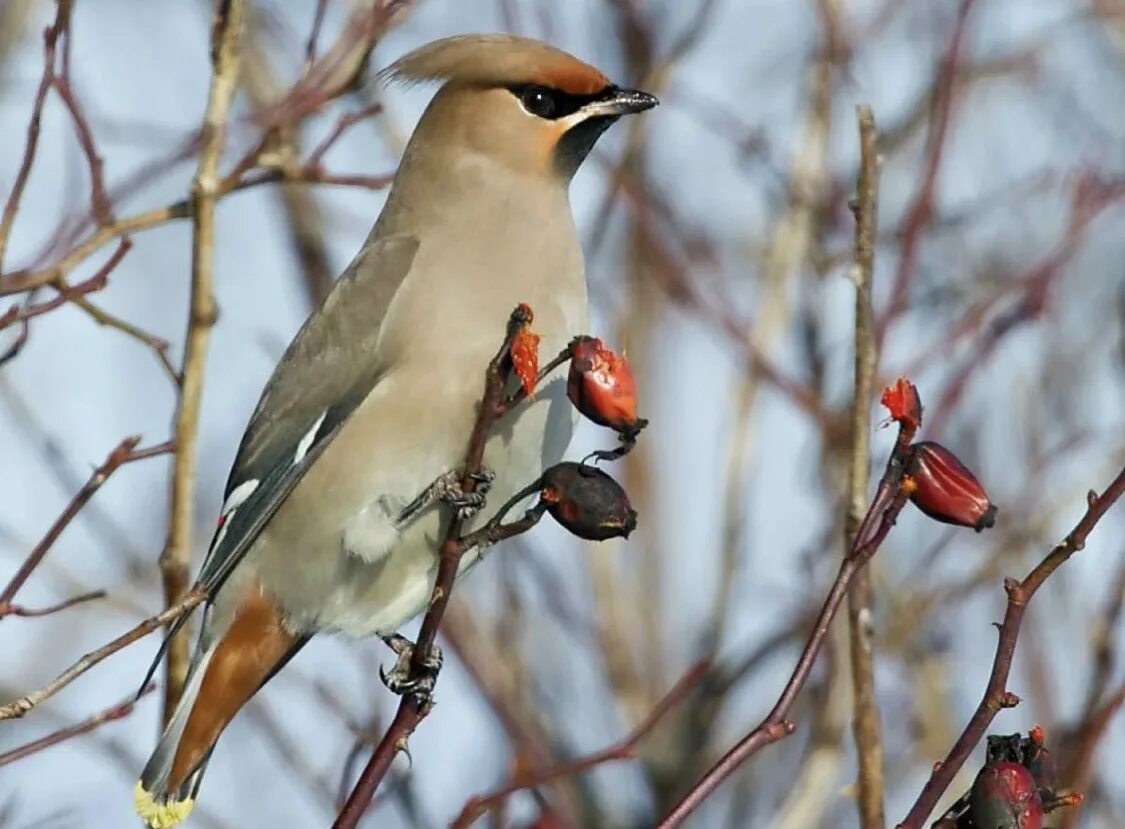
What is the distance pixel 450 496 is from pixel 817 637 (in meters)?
1.20

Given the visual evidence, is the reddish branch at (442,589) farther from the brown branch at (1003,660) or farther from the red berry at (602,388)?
the brown branch at (1003,660)

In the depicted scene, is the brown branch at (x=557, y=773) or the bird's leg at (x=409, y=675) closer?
the brown branch at (x=557, y=773)

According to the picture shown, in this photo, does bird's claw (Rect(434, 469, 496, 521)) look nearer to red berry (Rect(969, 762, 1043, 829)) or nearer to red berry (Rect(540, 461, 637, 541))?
red berry (Rect(540, 461, 637, 541))

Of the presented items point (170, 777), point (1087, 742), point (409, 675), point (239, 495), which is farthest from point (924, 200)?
point (170, 777)

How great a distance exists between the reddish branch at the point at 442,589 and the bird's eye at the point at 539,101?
1188mm

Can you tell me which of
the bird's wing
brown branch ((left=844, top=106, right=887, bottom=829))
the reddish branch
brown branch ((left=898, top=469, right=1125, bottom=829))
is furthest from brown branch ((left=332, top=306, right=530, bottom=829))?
the bird's wing

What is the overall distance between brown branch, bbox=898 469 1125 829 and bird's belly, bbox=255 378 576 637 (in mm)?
1384

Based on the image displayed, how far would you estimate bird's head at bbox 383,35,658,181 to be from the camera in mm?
3525

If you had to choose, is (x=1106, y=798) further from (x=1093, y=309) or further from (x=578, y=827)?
A: (x=1093, y=309)

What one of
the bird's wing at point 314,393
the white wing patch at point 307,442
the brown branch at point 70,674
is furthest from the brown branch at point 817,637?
the white wing patch at point 307,442

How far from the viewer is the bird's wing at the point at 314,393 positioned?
11.0 feet

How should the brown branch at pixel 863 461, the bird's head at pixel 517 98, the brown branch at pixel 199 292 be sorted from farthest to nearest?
1. the bird's head at pixel 517 98
2. the brown branch at pixel 199 292
3. the brown branch at pixel 863 461

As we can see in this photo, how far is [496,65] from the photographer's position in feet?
11.8

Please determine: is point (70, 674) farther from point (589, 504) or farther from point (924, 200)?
point (924, 200)
